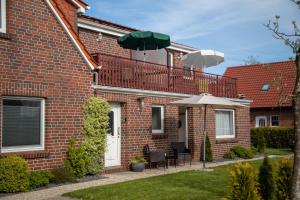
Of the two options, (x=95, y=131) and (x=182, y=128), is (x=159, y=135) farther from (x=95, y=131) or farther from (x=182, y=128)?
(x=95, y=131)

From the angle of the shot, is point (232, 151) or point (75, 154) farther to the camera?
point (232, 151)

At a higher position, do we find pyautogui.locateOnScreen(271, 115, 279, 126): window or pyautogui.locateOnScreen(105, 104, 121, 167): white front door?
pyautogui.locateOnScreen(271, 115, 279, 126): window

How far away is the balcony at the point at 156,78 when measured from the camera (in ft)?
50.6

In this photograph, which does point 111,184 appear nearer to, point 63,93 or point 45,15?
point 63,93

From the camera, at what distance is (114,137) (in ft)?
51.1

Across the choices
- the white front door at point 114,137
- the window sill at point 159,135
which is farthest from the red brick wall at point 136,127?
the white front door at point 114,137

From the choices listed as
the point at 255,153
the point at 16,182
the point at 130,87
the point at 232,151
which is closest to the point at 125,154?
the point at 130,87

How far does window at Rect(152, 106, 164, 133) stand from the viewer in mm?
17391

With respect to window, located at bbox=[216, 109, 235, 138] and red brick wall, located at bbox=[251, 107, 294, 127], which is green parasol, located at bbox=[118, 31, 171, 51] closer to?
window, located at bbox=[216, 109, 235, 138]

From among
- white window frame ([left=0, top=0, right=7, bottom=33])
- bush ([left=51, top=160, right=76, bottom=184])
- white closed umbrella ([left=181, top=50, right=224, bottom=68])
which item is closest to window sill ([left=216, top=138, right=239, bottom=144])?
white closed umbrella ([left=181, top=50, right=224, bottom=68])

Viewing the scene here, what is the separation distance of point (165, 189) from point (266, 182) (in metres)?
2.90

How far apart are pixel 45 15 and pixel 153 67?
6.01m

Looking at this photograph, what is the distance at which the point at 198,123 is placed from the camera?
19.7 meters

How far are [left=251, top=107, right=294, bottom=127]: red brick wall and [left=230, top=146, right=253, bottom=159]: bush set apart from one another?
34.6ft
